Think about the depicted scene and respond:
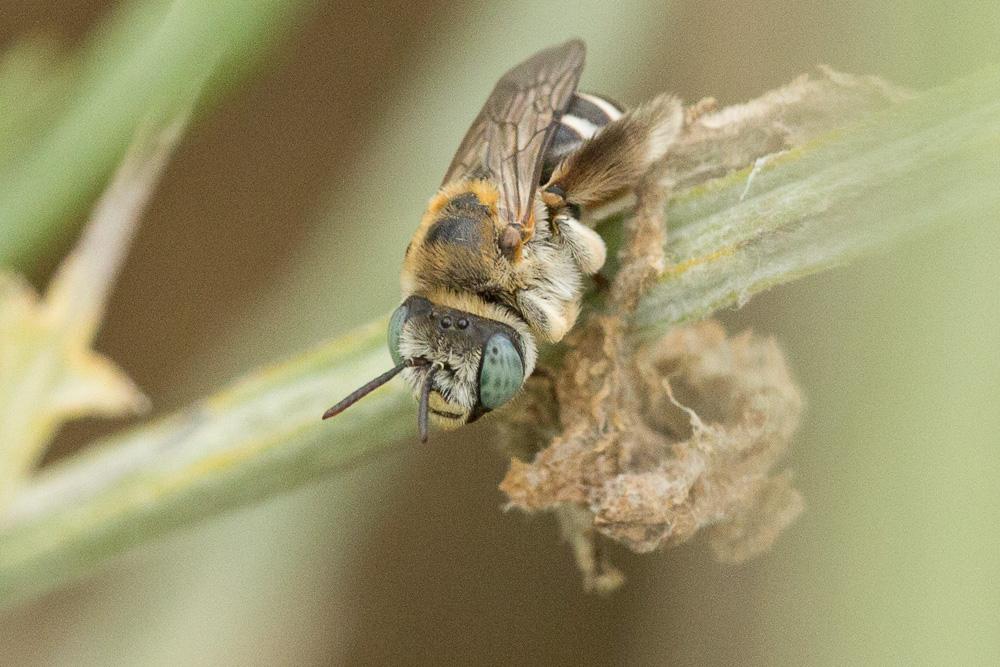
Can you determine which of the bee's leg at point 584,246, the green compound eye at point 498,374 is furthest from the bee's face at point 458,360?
the bee's leg at point 584,246

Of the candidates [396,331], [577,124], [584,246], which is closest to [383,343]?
[396,331]

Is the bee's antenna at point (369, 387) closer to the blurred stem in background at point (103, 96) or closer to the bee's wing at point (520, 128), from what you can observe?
the bee's wing at point (520, 128)

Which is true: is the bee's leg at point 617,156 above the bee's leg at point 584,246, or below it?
above

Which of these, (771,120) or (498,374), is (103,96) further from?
(771,120)

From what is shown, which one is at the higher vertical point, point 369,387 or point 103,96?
point 103,96

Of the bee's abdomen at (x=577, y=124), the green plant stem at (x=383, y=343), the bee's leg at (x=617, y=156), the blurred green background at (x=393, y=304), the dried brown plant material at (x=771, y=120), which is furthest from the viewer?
the bee's abdomen at (x=577, y=124)

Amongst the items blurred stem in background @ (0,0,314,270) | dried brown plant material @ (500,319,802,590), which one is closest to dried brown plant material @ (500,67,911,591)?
dried brown plant material @ (500,319,802,590)
